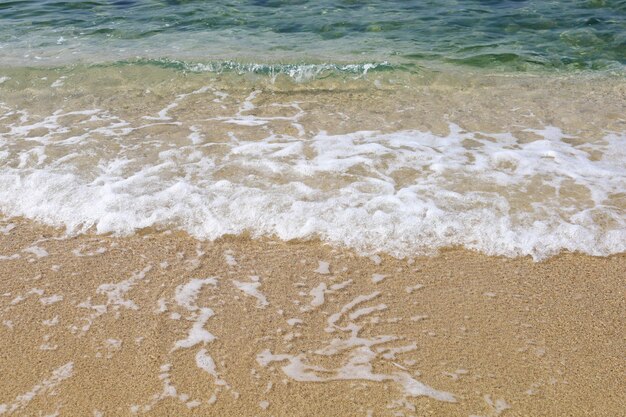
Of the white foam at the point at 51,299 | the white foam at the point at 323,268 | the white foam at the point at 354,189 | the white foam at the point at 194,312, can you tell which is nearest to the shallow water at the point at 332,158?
the white foam at the point at 354,189

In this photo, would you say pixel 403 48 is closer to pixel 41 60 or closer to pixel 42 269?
pixel 41 60

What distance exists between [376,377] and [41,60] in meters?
7.47

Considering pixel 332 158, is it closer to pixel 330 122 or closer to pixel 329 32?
pixel 330 122

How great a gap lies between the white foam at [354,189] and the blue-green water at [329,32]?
8.99 ft

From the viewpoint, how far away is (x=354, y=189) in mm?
5070

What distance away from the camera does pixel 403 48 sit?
893 cm

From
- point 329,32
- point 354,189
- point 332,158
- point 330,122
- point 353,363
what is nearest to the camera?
point 353,363

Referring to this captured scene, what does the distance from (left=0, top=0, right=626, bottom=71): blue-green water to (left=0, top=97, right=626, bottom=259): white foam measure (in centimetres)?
274

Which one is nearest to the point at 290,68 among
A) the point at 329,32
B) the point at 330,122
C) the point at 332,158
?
the point at 329,32

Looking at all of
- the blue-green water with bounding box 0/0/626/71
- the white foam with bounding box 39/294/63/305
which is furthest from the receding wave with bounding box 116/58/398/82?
the white foam with bounding box 39/294/63/305

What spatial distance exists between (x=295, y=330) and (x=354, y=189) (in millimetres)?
1696

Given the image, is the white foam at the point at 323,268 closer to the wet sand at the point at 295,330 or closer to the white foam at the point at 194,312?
the wet sand at the point at 295,330

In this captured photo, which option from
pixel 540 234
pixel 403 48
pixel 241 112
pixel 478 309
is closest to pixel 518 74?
pixel 403 48

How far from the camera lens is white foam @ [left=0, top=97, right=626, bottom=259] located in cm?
452
